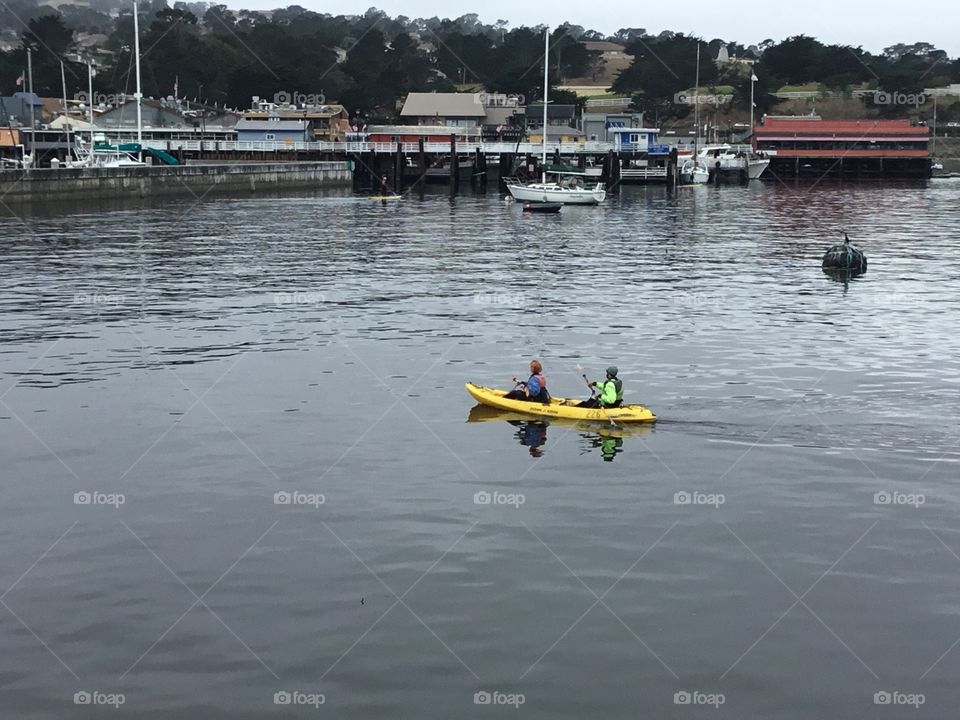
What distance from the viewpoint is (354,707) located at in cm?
1972

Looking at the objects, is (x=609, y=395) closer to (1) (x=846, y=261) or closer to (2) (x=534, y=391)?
(2) (x=534, y=391)

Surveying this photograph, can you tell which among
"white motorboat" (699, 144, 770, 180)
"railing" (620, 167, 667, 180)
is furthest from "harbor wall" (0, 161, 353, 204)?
"white motorboat" (699, 144, 770, 180)

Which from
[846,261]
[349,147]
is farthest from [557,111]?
[846,261]

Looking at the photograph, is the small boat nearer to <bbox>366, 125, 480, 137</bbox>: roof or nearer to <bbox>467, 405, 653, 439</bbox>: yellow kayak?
<bbox>366, 125, 480, 137</bbox>: roof

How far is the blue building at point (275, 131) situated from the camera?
566 feet

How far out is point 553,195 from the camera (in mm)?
123500

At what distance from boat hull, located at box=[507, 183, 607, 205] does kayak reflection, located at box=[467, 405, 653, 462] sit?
88.2 metres

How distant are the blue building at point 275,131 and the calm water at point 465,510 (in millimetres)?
114668

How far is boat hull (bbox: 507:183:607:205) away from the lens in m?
124

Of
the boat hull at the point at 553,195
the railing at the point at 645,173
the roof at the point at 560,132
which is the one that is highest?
the roof at the point at 560,132

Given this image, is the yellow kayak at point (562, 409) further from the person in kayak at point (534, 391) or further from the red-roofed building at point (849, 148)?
the red-roofed building at point (849, 148)

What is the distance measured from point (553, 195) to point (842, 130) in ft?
259

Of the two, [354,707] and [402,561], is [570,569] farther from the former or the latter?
[354,707]

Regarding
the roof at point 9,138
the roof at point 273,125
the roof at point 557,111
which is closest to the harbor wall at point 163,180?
the roof at point 273,125
